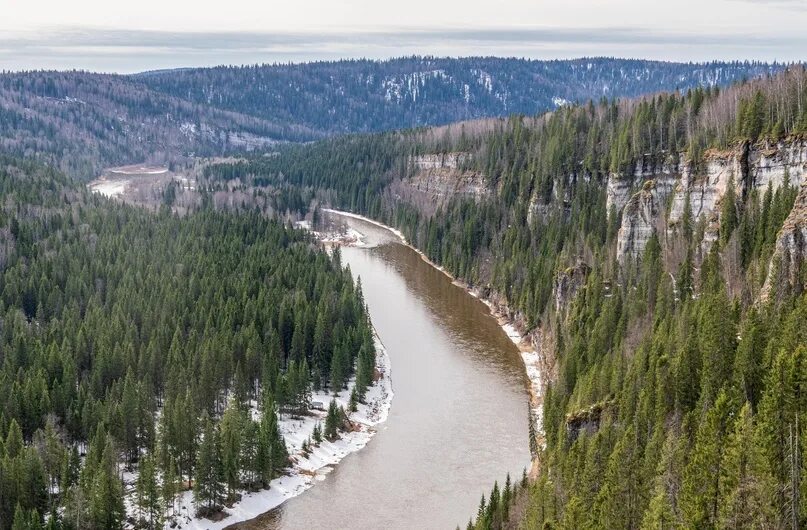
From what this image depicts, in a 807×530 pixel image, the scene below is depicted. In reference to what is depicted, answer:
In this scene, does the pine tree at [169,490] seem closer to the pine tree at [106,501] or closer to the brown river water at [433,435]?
the pine tree at [106,501]

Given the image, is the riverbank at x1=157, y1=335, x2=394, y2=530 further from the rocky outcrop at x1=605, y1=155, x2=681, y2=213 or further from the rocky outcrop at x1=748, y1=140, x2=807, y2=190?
the rocky outcrop at x1=605, y1=155, x2=681, y2=213

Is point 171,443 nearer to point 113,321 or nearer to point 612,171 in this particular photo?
point 113,321

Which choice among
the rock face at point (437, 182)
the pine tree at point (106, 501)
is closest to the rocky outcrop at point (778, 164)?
the pine tree at point (106, 501)

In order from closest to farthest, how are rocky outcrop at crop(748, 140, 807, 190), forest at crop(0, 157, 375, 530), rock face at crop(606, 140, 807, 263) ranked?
forest at crop(0, 157, 375, 530) → rocky outcrop at crop(748, 140, 807, 190) → rock face at crop(606, 140, 807, 263)

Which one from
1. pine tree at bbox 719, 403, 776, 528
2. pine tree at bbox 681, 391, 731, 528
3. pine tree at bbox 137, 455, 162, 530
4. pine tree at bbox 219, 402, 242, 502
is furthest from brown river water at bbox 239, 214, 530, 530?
pine tree at bbox 719, 403, 776, 528

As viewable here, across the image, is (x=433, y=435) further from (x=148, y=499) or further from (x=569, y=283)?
(x=569, y=283)
